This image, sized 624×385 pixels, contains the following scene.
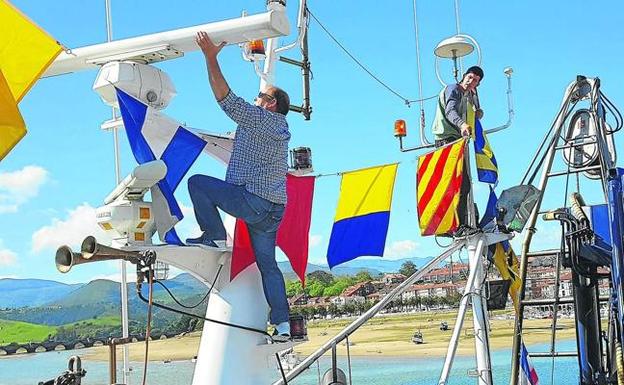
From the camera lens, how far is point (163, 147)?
447cm

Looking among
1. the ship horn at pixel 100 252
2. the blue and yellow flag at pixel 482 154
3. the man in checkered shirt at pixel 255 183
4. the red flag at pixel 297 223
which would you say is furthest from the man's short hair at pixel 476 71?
the ship horn at pixel 100 252

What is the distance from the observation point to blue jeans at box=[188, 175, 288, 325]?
13.9ft

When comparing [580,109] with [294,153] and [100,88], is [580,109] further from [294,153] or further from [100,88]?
[100,88]

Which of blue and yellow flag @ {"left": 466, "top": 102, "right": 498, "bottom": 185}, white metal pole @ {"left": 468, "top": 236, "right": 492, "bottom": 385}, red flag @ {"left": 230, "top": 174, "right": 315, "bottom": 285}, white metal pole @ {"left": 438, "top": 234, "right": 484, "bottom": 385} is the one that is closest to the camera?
white metal pole @ {"left": 438, "top": 234, "right": 484, "bottom": 385}

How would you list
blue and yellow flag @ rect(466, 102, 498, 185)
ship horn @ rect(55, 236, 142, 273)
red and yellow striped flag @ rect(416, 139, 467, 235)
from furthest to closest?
blue and yellow flag @ rect(466, 102, 498, 185), red and yellow striped flag @ rect(416, 139, 467, 235), ship horn @ rect(55, 236, 142, 273)

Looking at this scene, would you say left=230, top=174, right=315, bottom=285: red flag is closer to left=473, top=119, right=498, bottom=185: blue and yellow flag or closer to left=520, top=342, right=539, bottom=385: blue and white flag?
left=473, top=119, right=498, bottom=185: blue and yellow flag

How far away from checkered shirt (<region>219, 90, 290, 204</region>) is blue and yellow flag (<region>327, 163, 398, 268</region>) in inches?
56.6

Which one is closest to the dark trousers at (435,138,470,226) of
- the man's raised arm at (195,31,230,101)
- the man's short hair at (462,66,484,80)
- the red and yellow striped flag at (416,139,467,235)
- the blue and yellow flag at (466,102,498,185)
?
the red and yellow striped flag at (416,139,467,235)

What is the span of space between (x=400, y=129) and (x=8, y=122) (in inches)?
154

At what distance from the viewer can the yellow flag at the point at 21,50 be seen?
360cm

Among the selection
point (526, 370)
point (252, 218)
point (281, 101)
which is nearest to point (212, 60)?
point (281, 101)

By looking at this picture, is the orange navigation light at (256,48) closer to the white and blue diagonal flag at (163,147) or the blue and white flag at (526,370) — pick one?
the white and blue diagonal flag at (163,147)

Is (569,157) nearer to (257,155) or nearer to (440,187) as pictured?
(440,187)

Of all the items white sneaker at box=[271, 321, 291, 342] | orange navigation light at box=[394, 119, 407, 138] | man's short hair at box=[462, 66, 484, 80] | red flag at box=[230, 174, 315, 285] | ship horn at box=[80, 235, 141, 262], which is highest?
man's short hair at box=[462, 66, 484, 80]
